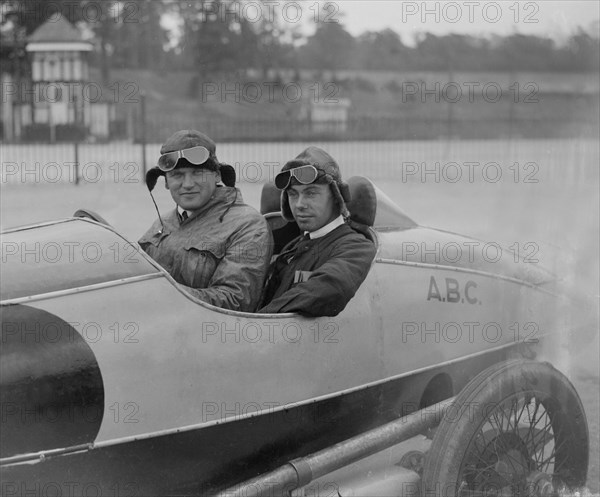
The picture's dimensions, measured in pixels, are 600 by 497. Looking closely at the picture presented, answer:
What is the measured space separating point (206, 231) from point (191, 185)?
232 mm

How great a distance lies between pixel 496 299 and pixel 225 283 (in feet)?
4.72

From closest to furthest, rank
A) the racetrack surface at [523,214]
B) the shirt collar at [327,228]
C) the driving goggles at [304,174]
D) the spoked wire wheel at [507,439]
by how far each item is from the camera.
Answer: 1. the spoked wire wheel at [507,439]
2. the driving goggles at [304,174]
3. the shirt collar at [327,228]
4. the racetrack surface at [523,214]

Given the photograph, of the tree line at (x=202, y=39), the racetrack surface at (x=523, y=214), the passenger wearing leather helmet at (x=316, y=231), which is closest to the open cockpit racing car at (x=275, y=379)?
Answer: the passenger wearing leather helmet at (x=316, y=231)

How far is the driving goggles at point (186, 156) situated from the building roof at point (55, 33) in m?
30.0

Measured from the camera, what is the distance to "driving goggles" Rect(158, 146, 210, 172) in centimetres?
384

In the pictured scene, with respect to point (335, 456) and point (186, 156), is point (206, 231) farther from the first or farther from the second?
point (335, 456)

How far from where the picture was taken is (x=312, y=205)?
3727mm

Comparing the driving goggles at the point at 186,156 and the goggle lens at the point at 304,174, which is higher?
the driving goggles at the point at 186,156

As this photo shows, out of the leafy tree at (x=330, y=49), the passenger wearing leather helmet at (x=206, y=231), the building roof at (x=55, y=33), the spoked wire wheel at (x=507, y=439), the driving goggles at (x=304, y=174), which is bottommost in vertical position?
the spoked wire wheel at (x=507, y=439)

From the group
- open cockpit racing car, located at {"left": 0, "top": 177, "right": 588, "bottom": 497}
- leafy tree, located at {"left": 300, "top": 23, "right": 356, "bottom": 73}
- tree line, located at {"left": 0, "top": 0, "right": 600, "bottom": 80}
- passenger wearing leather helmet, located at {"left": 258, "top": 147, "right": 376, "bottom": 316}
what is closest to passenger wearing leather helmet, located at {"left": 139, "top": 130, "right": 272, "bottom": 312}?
passenger wearing leather helmet, located at {"left": 258, "top": 147, "right": 376, "bottom": 316}

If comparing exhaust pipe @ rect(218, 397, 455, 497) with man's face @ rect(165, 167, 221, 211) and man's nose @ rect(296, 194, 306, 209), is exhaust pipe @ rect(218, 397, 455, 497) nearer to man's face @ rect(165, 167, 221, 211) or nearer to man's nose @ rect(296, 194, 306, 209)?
man's nose @ rect(296, 194, 306, 209)

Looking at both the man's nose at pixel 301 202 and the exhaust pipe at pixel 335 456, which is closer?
the exhaust pipe at pixel 335 456

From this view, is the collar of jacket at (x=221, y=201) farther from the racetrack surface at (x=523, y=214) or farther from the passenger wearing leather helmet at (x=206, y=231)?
the racetrack surface at (x=523, y=214)

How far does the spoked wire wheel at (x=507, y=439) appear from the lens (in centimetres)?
342
